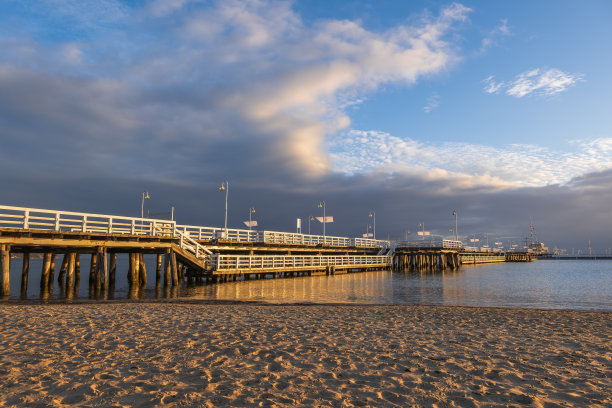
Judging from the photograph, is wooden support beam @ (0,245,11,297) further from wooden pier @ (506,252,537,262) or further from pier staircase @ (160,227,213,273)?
wooden pier @ (506,252,537,262)

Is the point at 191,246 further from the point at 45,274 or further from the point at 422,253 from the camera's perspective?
the point at 422,253

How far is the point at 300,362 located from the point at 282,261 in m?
33.9

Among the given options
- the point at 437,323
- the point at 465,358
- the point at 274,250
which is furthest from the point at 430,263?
the point at 465,358

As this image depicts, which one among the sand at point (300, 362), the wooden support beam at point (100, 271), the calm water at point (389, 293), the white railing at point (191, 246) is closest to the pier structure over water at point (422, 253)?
the calm water at point (389, 293)

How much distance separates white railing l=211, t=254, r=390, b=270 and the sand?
775 inches

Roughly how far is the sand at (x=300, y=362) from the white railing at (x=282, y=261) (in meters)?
19.7

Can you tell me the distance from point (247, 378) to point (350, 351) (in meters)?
2.47

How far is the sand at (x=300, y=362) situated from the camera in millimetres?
A: 5109

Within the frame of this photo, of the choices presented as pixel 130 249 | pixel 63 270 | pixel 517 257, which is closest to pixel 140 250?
pixel 130 249

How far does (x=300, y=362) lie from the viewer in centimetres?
676

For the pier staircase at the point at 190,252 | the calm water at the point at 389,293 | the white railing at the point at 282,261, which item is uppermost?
the pier staircase at the point at 190,252

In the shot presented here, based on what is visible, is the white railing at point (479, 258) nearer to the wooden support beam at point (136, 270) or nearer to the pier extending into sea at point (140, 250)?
the pier extending into sea at point (140, 250)

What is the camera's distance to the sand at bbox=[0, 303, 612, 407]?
16.8ft

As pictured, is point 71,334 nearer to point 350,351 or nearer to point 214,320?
point 214,320
